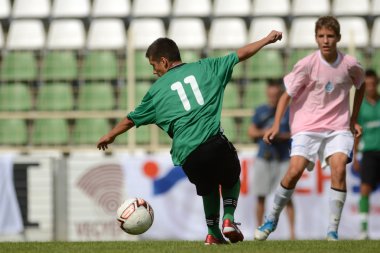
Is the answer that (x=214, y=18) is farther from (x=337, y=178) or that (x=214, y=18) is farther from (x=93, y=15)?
(x=337, y=178)

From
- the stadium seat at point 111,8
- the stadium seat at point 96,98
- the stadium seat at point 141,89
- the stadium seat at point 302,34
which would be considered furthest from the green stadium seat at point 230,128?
the stadium seat at point 111,8

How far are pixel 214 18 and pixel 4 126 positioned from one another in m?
4.32

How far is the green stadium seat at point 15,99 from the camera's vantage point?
1582 cm

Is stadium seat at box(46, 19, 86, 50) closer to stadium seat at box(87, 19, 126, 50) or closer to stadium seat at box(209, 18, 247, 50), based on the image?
stadium seat at box(87, 19, 126, 50)

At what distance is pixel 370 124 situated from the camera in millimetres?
12227

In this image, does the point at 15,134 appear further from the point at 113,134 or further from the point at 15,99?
the point at 113,134

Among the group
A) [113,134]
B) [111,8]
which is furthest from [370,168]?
[111,8]

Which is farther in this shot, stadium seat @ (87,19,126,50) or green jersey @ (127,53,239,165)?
stadium seat @ (87,19,126,50)

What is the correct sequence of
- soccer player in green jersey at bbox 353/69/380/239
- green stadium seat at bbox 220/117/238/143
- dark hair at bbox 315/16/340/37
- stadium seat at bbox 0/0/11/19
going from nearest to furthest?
dark hair at bbox 315/16/340/37
soccer player in green jersey at bbox 353/69/380/239
green stadium seat at bbox 220/117/238/143
stadium seat at bbox 0/0/11/19

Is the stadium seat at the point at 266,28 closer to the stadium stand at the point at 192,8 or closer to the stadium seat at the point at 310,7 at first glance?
the stadium seat at the point at 310,7

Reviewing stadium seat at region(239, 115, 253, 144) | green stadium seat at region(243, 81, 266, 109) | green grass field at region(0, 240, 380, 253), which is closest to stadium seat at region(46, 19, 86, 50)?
green stadium seat at region(243, 81, 266, 109)

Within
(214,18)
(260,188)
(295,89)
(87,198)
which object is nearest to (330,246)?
(295,89)

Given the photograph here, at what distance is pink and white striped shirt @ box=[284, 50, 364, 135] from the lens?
824cm

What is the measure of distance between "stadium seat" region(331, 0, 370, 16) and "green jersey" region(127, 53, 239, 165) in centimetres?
1034
